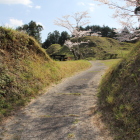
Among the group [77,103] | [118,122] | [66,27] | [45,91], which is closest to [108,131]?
[118,122]

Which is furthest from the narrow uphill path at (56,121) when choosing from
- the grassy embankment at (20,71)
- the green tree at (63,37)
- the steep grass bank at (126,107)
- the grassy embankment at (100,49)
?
the green tree at (63,37)

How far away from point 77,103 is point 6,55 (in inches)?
155

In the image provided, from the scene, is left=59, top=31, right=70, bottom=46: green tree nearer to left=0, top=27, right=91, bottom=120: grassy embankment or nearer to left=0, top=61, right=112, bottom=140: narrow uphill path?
left=0, top=27, right=91, bottom=120: grassy embankment

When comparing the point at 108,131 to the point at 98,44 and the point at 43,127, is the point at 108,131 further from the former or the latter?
the point at 98,44

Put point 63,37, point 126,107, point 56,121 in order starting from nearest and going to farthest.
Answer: point 126,107
point 56,121
point 63,37

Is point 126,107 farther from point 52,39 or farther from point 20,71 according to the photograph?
point 52,39

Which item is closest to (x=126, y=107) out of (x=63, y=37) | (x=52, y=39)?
(x=63, y=37)

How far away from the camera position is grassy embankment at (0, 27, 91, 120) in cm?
511

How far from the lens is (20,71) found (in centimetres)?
656

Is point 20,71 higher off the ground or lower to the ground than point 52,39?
lower

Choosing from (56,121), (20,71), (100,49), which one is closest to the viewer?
(56,121)

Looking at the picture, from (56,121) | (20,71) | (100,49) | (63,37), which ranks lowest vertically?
(56,121)

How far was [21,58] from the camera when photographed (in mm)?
7324

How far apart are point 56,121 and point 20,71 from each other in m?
3.48
